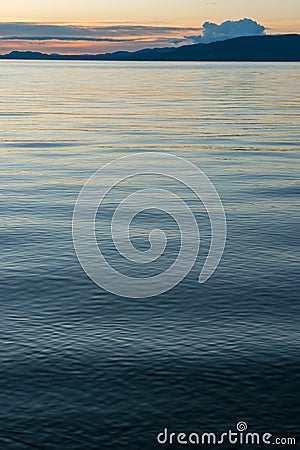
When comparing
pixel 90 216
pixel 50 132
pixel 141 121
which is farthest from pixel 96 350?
pixel 141 121

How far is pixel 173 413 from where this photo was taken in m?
23.2

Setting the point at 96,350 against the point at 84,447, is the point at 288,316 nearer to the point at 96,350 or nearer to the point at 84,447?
the point at 96,350

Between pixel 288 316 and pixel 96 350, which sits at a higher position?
pixel 288 316

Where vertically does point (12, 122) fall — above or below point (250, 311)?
above

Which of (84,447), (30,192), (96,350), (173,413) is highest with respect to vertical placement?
(30,192)

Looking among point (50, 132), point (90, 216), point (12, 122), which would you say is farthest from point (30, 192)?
point (12, 122)

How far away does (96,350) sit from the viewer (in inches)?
1072

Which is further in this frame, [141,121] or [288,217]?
[141,121]

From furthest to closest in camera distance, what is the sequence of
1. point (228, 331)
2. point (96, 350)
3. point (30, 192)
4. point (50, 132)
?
point (50, 132) → point (30, 192) → point (228, 331) → point (96, 350)

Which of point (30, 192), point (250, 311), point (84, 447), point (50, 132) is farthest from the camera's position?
point (50, 132)

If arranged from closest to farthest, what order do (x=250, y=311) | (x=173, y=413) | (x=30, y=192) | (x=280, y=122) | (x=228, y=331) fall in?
(x=173, y=413) → (x=228, y=331) → (x=250, y=311) → (x=30, y=192) → (x=280, y=122)

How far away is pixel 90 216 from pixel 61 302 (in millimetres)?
17004

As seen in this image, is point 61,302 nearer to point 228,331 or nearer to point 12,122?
point 228,331

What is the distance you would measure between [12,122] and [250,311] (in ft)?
279
